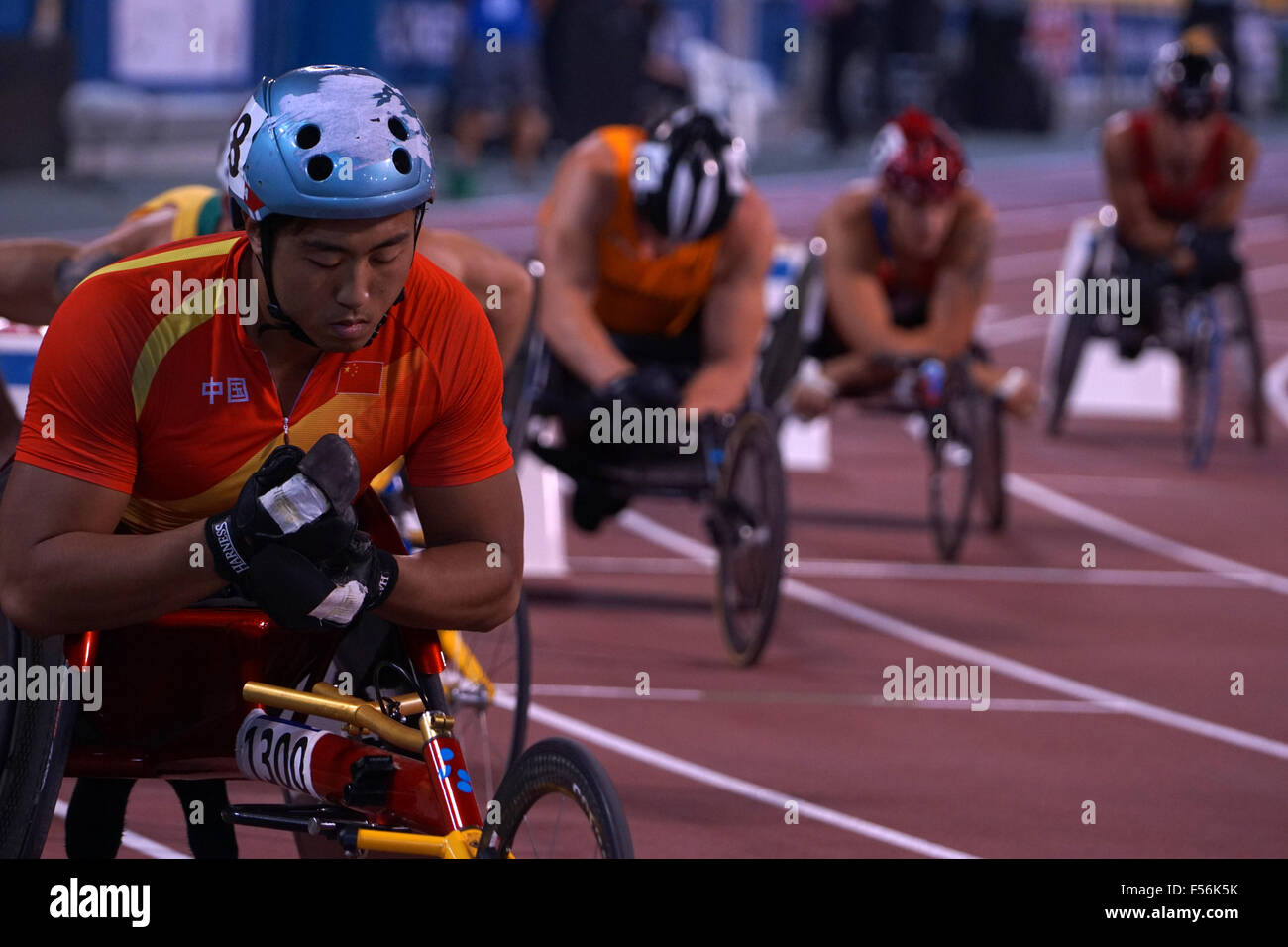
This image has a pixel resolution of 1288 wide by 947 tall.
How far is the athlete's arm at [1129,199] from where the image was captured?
35.1 feet

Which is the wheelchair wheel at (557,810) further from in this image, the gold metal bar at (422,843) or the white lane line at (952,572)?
the white lane line at (952,572)

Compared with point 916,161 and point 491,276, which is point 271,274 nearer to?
point 491,276

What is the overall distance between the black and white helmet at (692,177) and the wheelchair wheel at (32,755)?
158 inches

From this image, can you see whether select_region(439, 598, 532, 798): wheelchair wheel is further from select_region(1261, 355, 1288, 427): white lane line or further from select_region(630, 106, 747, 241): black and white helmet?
select_region(1261, 355, 1288, 427): white lane line

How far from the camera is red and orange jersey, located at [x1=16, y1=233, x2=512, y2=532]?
323 centimetres

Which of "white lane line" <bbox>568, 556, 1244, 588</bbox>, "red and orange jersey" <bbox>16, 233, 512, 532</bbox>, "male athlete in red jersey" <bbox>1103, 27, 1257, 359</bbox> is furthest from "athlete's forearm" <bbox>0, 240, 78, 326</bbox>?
"male athlete in red jersey" <bbox>1103, 27, 1257, 359</bbox>

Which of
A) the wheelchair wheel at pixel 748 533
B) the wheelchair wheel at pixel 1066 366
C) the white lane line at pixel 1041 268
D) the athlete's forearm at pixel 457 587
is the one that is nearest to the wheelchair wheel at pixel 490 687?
the wheelchair wheel at pixel 748 533

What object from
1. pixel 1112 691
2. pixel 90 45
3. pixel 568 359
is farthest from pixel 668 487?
pixel 90 45

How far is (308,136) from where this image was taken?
324cm

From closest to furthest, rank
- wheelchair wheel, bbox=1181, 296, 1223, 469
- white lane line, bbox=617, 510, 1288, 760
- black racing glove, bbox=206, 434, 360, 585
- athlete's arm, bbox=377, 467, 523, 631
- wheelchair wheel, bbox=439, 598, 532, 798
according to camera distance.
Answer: black racing glove, bbox=206, 434, 360, 585, athlete's arm, bbox=377, 467, 523, 631, wheelchair wheel, bbox=439, 598, 532, 798, white lane line, bbox=617, 510, 1288, 760, wheelchair wheel, bbox=1181, 296, 1223, 469

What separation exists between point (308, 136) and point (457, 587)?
69 centimetres

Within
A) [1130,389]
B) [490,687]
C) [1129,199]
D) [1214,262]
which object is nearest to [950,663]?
[490,687]
